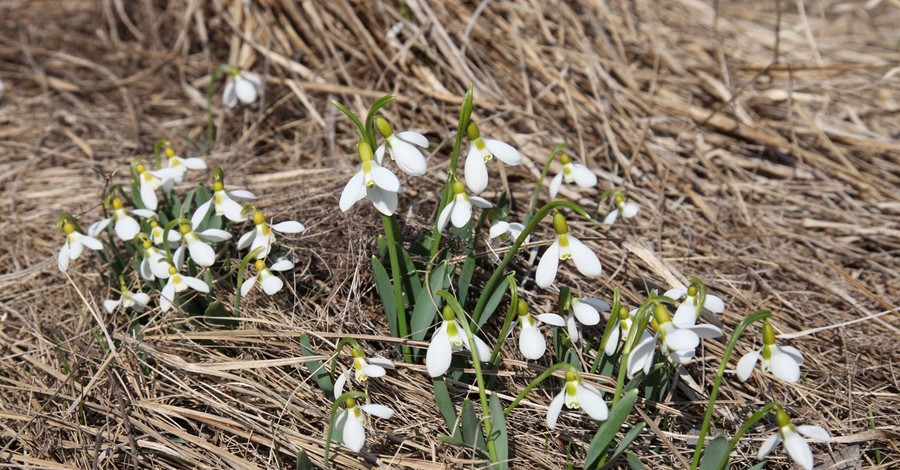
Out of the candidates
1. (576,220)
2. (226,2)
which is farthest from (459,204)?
(226,2)

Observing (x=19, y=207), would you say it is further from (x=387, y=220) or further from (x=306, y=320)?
(x=387, y=220)

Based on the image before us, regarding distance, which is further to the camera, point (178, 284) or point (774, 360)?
point (178, 284)

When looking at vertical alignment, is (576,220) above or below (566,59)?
below

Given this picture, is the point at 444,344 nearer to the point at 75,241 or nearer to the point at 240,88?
the point at 75,241

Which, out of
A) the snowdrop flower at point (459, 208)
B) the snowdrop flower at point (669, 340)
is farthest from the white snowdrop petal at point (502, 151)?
the snowdrop flower at point (669, 340)

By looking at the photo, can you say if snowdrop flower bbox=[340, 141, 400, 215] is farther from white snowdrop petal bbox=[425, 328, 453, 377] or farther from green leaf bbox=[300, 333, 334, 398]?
green leaf bbox=[300, 333, 334, 398]

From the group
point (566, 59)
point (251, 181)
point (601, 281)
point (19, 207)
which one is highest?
point (566, 59)

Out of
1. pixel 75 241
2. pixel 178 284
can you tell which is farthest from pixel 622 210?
pixel 75 241
